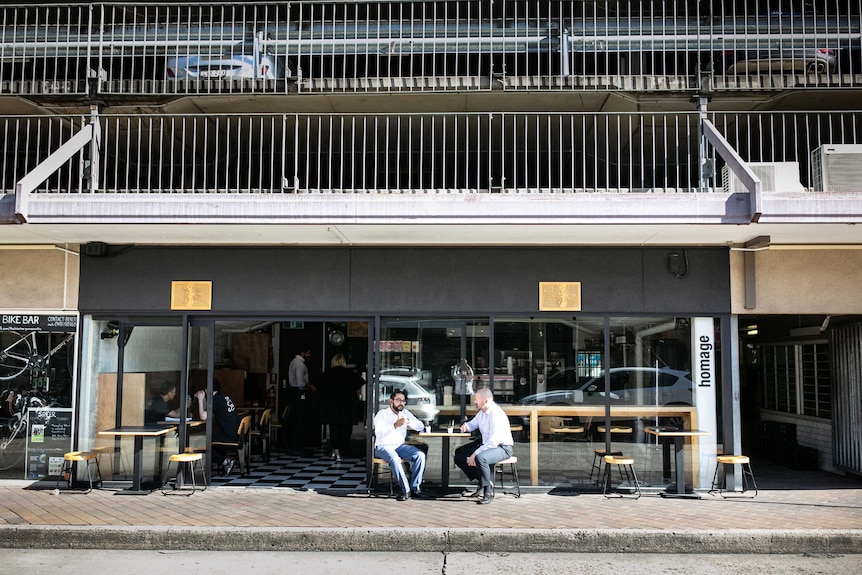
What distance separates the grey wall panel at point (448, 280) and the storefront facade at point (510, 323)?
17 mm

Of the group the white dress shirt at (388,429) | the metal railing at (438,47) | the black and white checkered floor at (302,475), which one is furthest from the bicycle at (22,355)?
the white dress shirt at (388,429)

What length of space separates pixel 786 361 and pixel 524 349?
18.3ft

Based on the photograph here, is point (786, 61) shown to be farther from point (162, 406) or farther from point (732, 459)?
point (162, 406)

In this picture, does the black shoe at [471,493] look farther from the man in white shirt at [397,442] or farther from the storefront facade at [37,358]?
the storefront facade at [37,358]

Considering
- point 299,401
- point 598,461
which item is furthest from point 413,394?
point 299,401

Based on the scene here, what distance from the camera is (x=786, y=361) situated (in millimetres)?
12797

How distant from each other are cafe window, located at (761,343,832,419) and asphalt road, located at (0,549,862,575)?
5061 mm

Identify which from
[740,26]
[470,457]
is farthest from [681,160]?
[470,457]

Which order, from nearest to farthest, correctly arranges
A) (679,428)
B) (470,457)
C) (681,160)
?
(470,457) → (679,428) → (681,160)

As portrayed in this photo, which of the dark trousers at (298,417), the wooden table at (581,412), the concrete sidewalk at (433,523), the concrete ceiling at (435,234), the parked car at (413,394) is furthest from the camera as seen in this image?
the dark trousers at (298,417)

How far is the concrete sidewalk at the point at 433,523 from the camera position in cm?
711

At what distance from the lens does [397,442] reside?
363 inches

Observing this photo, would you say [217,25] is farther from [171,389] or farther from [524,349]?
[524,349]

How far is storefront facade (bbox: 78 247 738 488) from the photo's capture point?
9672 mm
